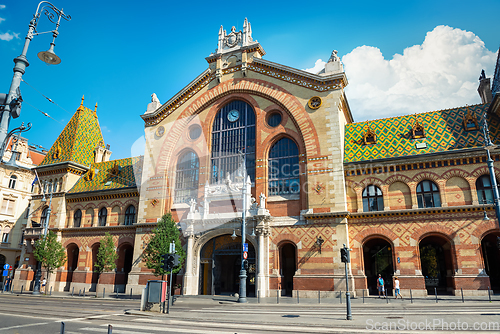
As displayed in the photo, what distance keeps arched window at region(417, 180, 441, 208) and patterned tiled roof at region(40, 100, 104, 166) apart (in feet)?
122

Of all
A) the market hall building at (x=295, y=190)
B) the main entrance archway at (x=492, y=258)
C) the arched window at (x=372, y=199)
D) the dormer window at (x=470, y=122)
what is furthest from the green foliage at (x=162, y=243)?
the main entrance archway at (x=492, y=258)

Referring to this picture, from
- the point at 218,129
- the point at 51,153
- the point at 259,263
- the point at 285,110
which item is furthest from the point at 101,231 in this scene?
the point at 285,110

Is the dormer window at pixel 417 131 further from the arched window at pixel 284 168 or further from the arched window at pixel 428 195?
the arched window at pixel 284 168

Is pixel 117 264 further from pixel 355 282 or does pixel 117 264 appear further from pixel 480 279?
pixel 480 279

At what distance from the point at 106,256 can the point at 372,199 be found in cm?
2520

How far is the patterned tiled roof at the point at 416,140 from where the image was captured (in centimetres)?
2808

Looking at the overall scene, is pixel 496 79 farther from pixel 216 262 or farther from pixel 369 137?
pixel 216 262

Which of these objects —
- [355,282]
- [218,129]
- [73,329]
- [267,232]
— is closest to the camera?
[73,329]

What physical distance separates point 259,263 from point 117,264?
56.3ft

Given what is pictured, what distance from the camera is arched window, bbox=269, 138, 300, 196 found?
30.9 metres

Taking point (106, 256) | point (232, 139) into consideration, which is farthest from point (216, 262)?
point (232, 139)

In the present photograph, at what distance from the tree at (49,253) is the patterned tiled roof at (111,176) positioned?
6.71m

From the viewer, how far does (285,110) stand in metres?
32.3

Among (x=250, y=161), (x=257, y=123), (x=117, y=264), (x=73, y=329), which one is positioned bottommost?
(x=73, y=329)
